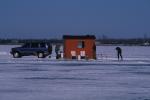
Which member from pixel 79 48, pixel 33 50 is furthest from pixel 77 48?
pixel 33 50

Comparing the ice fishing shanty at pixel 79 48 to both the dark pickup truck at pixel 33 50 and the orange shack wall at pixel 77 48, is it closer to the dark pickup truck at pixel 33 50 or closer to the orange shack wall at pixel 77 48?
the orange shack wall at pixel 77 48

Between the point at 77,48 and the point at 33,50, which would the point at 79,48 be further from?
the point at 33,50

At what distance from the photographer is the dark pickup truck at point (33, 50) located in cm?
4544

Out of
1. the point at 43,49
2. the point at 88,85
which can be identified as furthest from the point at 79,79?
the point at 43,49

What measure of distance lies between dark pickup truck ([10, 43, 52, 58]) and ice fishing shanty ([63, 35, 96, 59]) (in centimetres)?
365

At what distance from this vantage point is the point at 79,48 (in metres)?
42.0

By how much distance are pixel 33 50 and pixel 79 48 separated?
19.2ft

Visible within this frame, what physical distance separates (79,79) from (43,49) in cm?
2471

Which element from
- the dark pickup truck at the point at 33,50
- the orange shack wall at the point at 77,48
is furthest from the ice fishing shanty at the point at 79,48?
the dark pickup truck at the point at 33,50

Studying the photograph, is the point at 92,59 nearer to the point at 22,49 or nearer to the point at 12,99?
the point at 22,49

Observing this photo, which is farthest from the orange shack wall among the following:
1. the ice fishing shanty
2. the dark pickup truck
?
the dark pickup truck

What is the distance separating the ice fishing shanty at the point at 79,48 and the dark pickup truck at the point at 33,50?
3.65 m

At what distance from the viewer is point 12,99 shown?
45.6 ft

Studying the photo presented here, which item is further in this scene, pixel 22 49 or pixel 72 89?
pixel 22 49
